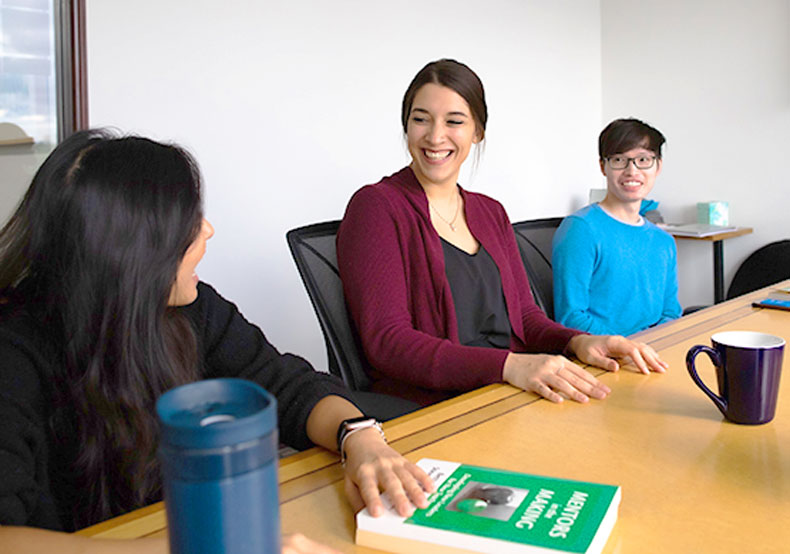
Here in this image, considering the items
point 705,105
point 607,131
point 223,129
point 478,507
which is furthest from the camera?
point 705,105

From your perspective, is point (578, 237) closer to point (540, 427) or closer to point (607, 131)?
point (607, 131)

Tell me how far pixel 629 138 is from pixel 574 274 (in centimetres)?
52

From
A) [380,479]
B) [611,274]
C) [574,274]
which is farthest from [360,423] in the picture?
[611,274]

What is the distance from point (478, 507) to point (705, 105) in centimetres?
397

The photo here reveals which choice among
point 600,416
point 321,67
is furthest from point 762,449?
point 321,67

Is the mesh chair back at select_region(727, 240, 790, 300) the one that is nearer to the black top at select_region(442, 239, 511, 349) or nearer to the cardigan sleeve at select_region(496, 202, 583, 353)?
the cardigan sleeve at select_region(496, 202, 583, 353)

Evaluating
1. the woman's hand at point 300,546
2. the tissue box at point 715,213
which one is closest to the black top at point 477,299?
the woman's hand at point 300,546

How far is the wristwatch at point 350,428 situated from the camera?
859mm

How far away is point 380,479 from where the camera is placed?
2.39 ft

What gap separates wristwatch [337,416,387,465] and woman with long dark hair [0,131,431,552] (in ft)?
0.04

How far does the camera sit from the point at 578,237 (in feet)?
7.08

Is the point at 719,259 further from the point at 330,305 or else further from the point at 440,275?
the point at 330,305

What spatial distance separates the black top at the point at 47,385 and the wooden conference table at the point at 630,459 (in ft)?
0.35

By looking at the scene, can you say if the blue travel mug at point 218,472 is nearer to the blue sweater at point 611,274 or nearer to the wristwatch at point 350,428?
the wristwatch at point 350,428
